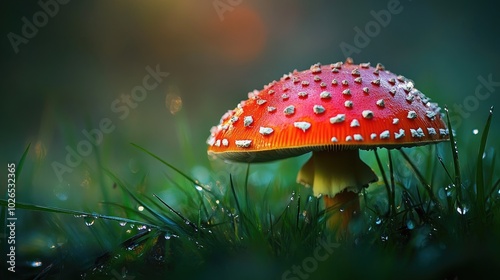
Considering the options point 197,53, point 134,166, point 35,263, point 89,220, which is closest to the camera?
point 35,263

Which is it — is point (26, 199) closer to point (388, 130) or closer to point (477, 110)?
point (388, 130)

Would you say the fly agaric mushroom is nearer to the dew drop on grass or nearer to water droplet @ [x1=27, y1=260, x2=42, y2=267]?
the dew drop on grass

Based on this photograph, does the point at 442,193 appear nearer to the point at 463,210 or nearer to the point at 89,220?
the point at 463,210

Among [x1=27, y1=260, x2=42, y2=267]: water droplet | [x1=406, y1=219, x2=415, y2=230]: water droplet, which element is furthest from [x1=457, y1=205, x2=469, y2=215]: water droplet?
[x1=27, y1=260, x2=42, y2=267]: water droplet

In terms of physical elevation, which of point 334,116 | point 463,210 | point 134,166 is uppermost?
point 134,166

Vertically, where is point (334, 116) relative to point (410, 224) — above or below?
above

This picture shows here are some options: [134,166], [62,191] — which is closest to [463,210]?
[62,191]

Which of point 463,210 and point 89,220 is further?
point 89,220
